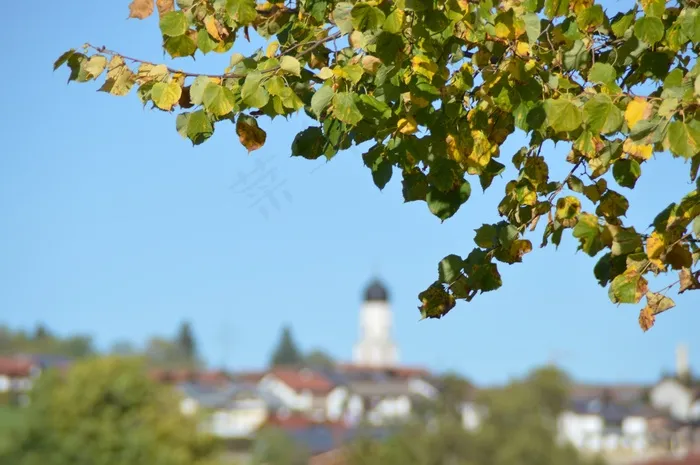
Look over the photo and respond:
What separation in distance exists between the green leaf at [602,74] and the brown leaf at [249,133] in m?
0.93

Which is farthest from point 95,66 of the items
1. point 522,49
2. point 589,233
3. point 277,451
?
point 277,451

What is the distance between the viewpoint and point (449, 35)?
3.34 meters

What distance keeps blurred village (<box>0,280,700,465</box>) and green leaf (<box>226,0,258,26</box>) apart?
63.6m

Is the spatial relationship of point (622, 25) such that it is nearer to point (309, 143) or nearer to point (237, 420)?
point (309, 143)

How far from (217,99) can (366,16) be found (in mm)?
470

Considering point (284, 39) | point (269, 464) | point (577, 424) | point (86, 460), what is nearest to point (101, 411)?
point (86, 460)

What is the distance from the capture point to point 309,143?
3.58 metres

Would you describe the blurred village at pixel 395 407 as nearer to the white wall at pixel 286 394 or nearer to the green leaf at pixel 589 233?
the white wall at pixel 286 394

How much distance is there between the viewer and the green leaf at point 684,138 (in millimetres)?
3014

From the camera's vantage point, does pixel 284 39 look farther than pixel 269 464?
Answer: No

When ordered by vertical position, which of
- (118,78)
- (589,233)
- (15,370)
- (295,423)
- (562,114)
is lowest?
(589,233)

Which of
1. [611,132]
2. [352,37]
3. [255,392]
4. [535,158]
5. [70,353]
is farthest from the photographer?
[70,353]

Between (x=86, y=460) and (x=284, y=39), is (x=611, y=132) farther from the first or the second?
(x=86, y=460)

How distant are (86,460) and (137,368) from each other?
567 centimetres
